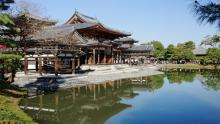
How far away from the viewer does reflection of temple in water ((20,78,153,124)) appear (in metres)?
15.0

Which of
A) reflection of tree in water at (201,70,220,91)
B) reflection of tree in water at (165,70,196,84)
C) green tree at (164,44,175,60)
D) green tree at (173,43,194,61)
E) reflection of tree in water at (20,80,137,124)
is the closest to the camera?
reflection of tree in water at (20,80,137,124)

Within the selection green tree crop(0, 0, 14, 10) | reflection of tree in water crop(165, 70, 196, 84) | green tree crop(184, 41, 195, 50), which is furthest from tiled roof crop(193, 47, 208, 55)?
green tree crop(0, 0, 14, 10)

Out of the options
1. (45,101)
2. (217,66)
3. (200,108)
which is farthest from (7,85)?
(217,66)

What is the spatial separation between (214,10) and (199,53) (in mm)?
94660

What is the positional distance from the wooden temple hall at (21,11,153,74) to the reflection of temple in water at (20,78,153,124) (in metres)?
6.13

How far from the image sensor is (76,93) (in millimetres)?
23562

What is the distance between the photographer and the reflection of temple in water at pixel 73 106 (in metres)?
15.0

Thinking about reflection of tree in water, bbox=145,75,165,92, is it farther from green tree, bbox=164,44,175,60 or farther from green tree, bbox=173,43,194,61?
green tree, bbox=164,44,175,60

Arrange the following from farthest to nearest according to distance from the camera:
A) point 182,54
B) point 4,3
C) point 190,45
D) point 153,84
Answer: point 190,45, point 182,54, point 153,84, point 4,3

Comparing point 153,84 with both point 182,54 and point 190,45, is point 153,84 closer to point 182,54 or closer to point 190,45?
point 182,54

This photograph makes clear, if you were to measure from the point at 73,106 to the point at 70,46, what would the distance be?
1681 centimetres

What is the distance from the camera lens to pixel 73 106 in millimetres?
18516

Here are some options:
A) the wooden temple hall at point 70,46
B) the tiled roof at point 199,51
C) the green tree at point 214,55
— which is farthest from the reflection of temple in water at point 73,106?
the tiled roof at point 199,51

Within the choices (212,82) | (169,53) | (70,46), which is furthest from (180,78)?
(169,53)
